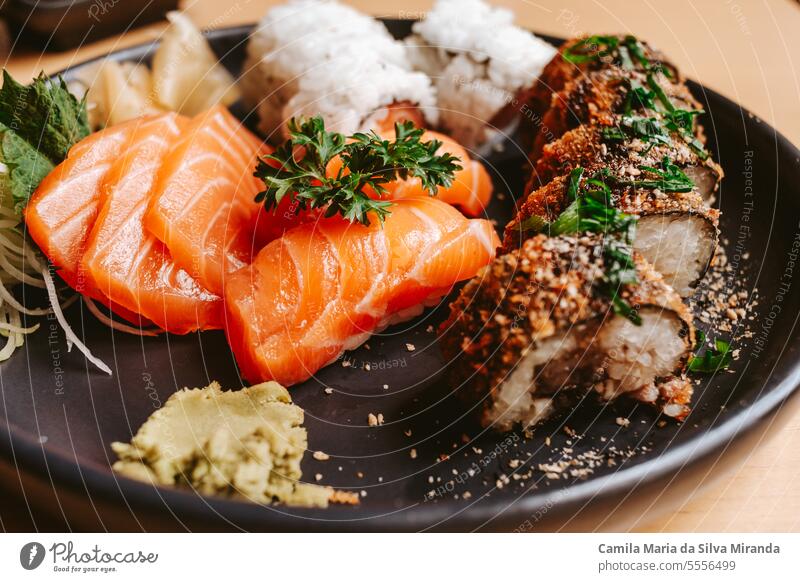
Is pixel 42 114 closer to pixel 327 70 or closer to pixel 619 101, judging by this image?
pixel 327 70

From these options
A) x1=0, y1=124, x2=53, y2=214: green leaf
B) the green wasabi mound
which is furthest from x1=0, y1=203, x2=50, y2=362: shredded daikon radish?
the green wasabi mound

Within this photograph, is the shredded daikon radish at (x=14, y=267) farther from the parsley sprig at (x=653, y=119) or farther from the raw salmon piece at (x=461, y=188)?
the parsley sprig at (x=653, y=119)

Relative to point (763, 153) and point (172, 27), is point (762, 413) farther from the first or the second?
point (172, 27)

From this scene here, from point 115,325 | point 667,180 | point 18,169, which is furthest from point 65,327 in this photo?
point 667,180

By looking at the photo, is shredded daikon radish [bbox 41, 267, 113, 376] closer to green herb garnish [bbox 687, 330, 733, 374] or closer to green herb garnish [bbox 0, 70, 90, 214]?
→ green herb garnish [bbox 0, 70, 90, 214]

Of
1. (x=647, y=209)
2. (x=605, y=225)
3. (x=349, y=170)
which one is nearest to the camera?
(x=605, y=225)
